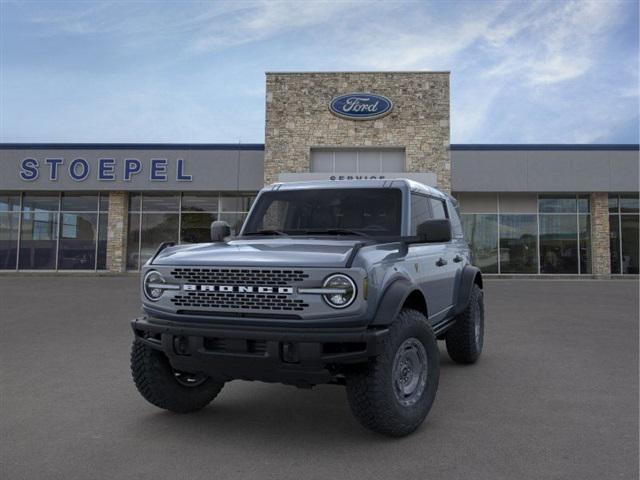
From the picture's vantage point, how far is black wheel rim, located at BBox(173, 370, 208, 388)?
4.33 m

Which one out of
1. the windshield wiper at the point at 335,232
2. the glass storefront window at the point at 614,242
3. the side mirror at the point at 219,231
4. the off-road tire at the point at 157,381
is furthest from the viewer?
the glass storefront window at the point at 614,242

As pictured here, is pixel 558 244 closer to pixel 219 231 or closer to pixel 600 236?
pixel 600 236

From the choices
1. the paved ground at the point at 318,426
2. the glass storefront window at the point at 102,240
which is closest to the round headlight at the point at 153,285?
the paved ground at the point at 318,426

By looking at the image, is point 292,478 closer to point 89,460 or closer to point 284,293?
point 284,293

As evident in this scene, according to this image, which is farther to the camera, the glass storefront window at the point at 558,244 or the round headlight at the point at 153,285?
the glass storefront window at the point at 558,244

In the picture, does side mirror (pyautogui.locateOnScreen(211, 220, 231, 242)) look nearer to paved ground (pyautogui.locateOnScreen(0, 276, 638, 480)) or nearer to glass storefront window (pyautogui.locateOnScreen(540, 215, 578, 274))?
paved ground (pyautogui.locateOnScreen(0, 276, 638, 480))

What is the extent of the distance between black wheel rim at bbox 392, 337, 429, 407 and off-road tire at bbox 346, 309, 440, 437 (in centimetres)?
7

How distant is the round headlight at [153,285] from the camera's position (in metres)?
3.91

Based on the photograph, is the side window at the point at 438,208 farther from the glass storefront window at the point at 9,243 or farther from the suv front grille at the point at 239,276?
the glass storefront window at the point at 9,243

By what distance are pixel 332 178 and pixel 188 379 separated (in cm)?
1700

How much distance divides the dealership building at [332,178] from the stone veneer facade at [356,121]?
42 mm

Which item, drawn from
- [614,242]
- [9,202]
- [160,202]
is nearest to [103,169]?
[160,202]

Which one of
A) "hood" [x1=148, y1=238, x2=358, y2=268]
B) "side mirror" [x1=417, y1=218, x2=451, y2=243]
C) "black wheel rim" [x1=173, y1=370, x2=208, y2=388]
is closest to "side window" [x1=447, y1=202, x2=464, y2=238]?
"side mirror" [x1=417, y1=218, x2=451, y2=243]

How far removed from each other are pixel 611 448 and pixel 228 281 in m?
2.89
